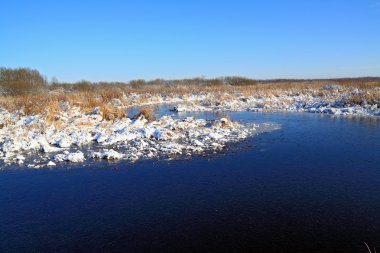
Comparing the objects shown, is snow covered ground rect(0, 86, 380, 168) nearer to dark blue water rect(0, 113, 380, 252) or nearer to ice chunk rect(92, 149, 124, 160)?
ice chunk rect(92, 149, 124, 160)

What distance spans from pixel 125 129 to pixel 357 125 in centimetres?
1073

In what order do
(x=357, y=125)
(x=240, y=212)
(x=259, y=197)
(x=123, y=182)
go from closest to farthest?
1. (x=240, y=212)
2. (x=259, y=197)
3. (x=123, y=182)
4. (x=357, y=125)

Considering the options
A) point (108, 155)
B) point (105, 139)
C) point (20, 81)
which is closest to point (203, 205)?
point (108, 155)

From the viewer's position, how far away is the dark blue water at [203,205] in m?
5.47

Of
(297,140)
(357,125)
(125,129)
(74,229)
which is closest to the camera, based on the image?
(74,229)

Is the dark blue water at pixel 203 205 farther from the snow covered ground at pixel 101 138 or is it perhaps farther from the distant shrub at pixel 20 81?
the distant shrub at pixel 20 81

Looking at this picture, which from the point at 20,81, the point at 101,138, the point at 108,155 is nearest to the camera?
the point at 108,155

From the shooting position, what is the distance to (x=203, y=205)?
6.88 meters

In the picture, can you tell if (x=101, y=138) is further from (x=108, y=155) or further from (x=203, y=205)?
(x=203, y=205)

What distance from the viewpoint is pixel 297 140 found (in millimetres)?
13086

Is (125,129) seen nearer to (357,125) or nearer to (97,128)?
Result: (97,128)

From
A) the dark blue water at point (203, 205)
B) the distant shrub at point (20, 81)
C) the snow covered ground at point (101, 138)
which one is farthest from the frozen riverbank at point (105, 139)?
the distant shrub at point (20, 81)

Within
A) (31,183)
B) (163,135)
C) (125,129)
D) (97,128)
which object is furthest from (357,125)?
(31,183)

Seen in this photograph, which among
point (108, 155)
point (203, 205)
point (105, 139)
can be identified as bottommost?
point (203, 205)
